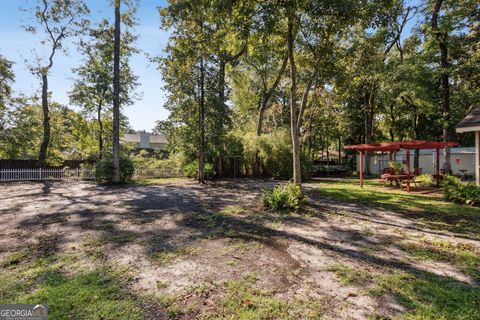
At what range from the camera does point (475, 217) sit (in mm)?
6352

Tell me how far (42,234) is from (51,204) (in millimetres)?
3603

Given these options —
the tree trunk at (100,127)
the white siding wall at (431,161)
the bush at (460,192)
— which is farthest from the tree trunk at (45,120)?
the white siding wall at (431,161)

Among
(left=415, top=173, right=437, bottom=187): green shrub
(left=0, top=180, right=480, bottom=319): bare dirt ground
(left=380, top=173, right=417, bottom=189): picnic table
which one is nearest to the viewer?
(left=0, top=180, right=480, bottom=319): bare dirt ground

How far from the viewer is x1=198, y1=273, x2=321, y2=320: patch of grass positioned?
8.12 feet

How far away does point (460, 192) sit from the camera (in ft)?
27.1

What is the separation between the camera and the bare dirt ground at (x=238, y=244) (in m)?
2.93

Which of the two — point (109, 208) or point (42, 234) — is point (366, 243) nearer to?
point (42, 234)

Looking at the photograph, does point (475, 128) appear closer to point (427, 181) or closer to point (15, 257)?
point (427, 181)

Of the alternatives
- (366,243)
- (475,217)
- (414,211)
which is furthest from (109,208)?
(475,217)

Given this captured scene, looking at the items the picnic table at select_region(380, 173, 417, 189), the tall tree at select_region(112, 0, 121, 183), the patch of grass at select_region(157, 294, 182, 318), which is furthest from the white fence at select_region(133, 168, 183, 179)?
the patch of grass at select_region(157, 294, 182, 318)

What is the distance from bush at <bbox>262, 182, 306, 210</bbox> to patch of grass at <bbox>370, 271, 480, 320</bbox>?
3.87 meters

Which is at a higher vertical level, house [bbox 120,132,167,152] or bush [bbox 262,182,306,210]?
house [bbox 120,132,167,152]

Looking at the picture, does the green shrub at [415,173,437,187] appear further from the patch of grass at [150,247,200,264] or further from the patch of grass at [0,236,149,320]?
the patch of grass at [0,236,149,320]

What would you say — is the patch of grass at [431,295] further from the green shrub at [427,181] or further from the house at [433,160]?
the house at [433,160]
